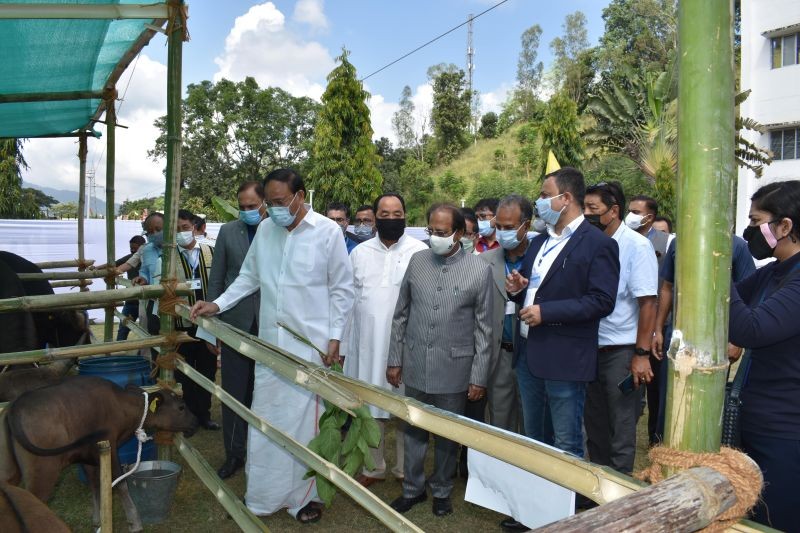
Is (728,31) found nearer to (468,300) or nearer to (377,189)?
(468,300)

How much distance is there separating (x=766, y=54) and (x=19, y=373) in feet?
A: 68.8

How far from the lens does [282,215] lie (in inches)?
134

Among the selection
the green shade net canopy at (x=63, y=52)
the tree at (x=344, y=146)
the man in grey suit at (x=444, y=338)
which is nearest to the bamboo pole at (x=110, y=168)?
the green shade net canopy at (x=63, y=52)

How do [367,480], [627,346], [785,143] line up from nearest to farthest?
[627,346] → [367,480] → [785,143]

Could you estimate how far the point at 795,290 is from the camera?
6.03 feet

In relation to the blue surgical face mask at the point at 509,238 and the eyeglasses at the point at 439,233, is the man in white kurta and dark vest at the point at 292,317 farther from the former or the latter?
the blue surgical face mask at the point at 509,238

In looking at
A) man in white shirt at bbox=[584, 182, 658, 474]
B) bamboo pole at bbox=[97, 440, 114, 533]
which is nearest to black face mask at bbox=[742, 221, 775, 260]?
man in white shirt at bbox=[584, 182, 658, 474]

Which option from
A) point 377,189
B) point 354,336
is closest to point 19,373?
point 354,336

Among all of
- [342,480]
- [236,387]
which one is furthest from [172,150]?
[342,480]

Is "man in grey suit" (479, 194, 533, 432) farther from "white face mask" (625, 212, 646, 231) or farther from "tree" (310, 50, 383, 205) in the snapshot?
"tree" (310, 50, 383, 205)

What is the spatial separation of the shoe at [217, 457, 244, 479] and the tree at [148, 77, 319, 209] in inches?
1037

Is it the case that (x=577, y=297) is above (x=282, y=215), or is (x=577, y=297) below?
below

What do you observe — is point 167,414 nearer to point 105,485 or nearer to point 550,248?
point 105,485

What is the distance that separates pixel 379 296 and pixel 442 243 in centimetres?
77
